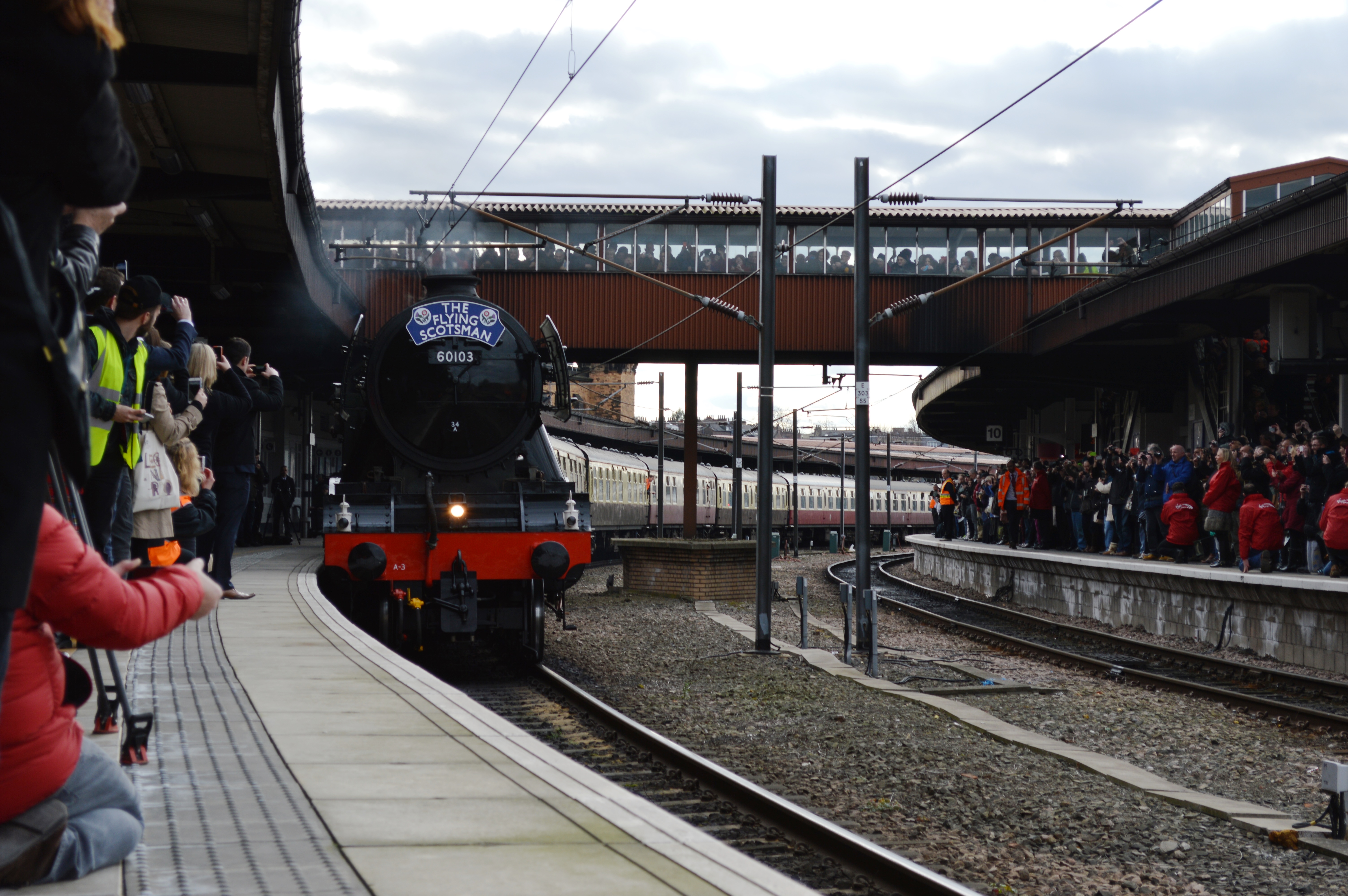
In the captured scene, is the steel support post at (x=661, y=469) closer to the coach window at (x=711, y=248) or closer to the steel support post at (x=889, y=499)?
the coach window at (x=711, y=248)

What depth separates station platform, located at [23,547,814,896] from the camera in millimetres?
3541

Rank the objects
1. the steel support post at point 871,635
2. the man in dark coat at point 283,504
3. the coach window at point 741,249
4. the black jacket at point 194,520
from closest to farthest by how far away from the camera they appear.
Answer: the black jacket at point 194,520 → the steel support post at point 871,635 → the man in dark coat at point 283,504 → the coach window at point 741,249

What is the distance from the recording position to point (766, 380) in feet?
51.3

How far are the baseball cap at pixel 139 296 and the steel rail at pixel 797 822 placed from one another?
367 cm

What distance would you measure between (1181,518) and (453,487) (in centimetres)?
1044

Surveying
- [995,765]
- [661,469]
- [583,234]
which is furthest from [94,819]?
[661,469]

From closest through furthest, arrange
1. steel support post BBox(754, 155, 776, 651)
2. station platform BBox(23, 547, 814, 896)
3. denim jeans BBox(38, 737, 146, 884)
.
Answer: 1. denim jeans BBox(38, 737, 146, 884)
2. station platform BBox(23, 547, 814, 896)
3. steel support post BBox(754, 155, 776, 651)

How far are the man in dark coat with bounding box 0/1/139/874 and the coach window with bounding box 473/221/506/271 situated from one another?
28.5 m

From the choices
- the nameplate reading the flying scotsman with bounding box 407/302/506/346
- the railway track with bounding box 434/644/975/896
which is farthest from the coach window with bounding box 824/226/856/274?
the railway track with bounding box 434/644/975/896

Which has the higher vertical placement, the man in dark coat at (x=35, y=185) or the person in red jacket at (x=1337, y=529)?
the man in dark coat at (x=35, y=185)

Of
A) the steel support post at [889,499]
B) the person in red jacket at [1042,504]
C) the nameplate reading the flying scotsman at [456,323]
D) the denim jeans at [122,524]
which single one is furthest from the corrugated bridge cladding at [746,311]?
the denim jeans at [122,524]

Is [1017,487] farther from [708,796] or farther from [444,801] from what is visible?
[444,801]

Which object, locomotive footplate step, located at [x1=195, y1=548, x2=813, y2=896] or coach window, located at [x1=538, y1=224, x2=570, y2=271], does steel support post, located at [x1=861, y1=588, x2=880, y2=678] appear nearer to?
locomotive footplate step, located at [x1=195, y1=548, x2=813, y2=896]

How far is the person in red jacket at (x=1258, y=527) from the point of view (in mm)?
15820
